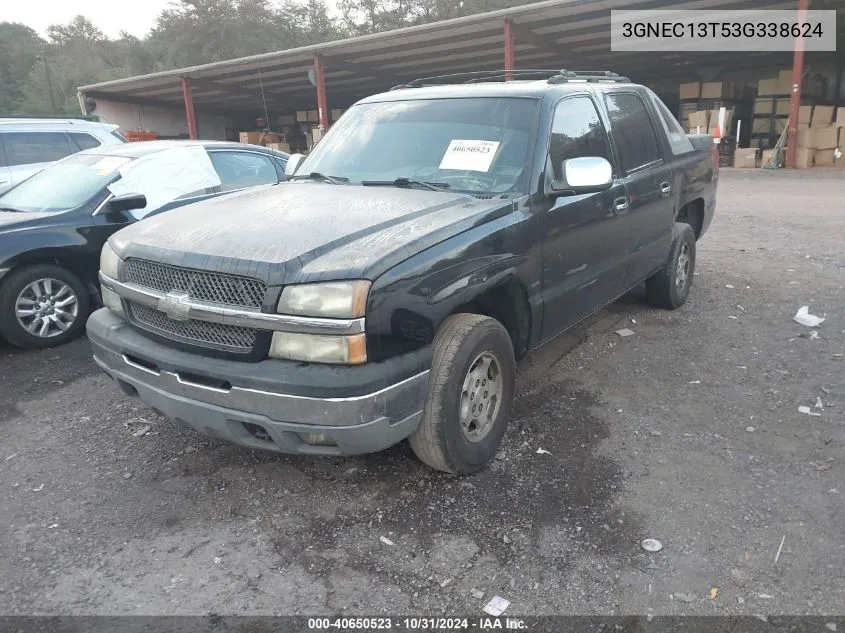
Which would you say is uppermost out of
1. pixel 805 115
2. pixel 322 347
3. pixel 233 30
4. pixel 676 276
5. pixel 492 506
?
pixel 233 30

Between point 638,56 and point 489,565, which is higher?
point 638,56

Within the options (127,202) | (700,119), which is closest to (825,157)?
(700,119)

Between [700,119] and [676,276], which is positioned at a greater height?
[700,119]

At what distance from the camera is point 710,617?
223cm

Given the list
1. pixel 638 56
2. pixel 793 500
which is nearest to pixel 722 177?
pixel 638 56

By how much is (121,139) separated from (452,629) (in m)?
8.91

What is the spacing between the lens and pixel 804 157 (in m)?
17.0

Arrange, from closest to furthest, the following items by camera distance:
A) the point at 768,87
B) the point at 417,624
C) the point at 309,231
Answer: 1. the point at 417,624
2. the point at 309,231
3. the point at 768,87

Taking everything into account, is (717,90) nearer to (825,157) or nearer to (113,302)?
(825,157)

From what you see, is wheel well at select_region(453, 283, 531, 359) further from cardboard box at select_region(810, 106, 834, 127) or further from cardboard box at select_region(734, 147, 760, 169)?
cardboard box at select_region(810, 106, 834, 127)

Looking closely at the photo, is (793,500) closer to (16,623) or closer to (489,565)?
(489,565)

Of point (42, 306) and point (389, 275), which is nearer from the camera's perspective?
point (389, 275)

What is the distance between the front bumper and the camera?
8.02 ft

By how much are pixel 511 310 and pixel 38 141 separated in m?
8.28
